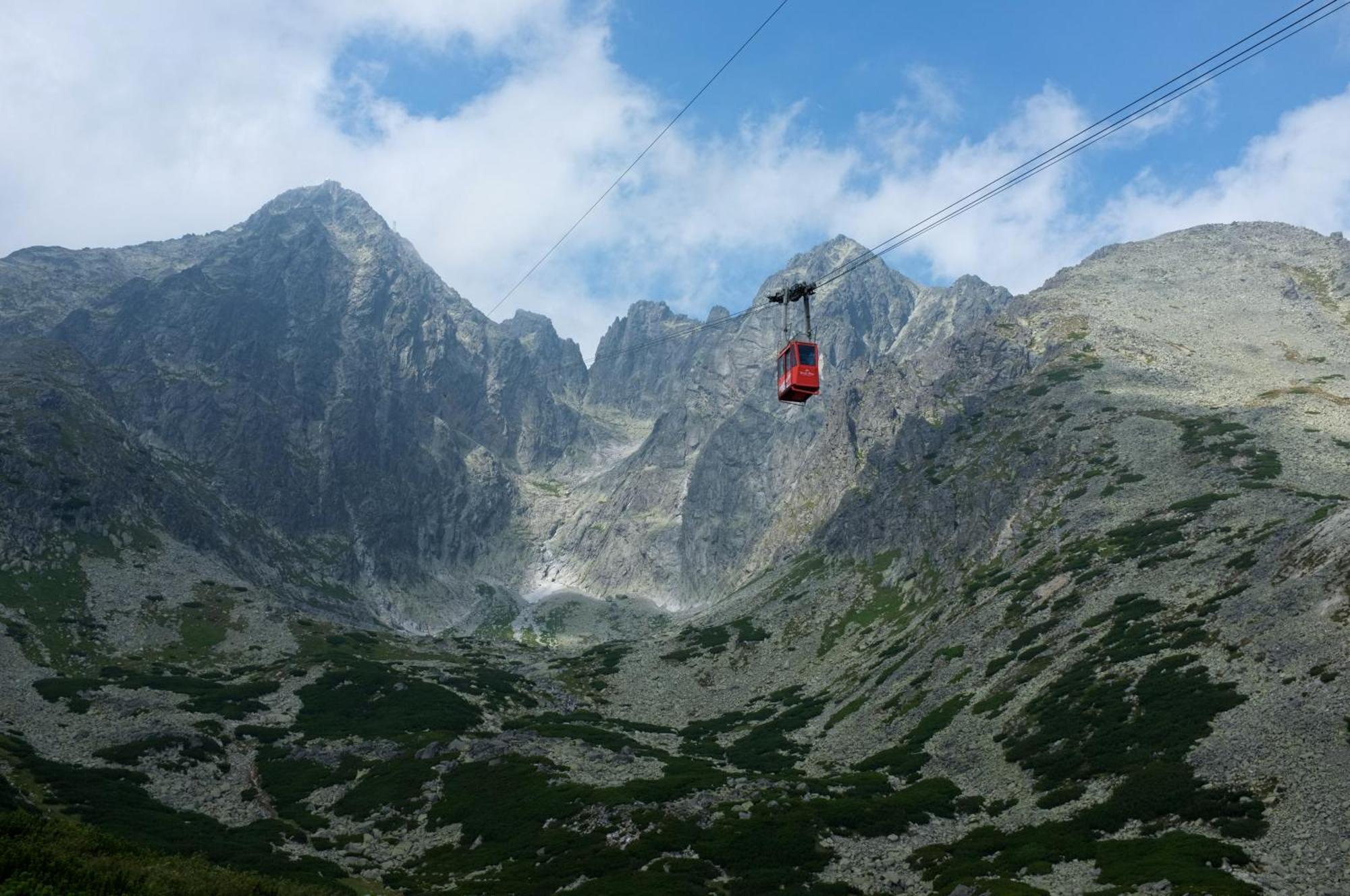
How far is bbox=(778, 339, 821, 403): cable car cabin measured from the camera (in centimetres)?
4678

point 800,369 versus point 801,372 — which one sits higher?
point 800,369

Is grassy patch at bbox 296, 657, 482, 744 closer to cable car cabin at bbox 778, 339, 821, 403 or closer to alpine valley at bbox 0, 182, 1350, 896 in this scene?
alpine valley at bbox 0, 182, 1350, 896

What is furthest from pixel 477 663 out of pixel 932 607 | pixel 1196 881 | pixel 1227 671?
pixel 1196 881

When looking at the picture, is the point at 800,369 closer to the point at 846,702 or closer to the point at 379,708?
the point at 846,702

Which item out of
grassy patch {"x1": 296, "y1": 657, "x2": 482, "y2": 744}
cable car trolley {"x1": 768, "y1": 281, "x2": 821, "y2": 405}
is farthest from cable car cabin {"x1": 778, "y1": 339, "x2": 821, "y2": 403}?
grassy patch {"x1": 296, "y1": 657, "x2": 482, "y2": 744}

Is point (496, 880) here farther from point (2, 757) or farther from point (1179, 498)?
point (1179, 498)

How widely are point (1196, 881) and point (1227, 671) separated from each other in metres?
27.4

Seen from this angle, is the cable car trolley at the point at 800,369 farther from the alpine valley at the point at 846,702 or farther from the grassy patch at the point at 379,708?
the grassy patch at the point at 379,708

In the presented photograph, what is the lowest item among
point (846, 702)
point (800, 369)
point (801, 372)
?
point (846, 702)

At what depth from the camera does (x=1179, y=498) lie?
11025 centimetres

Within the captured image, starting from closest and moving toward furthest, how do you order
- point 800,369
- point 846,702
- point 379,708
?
point 800,369 → point 846,702 → point 379,708

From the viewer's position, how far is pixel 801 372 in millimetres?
46750

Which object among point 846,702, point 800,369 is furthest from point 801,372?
point 846,702

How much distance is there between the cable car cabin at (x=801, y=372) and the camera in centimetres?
4678
